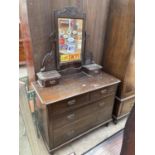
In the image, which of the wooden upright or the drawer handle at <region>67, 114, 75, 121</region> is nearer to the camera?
the drawer handle at <region>67, 114, 75, 121</region>

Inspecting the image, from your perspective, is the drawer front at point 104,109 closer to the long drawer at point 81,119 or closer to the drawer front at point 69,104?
the long drawer at point 81,119

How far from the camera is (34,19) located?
138 cm

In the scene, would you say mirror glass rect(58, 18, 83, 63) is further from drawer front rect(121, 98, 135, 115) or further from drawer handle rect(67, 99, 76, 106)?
drawer front rect(121, 98, 135, 115)

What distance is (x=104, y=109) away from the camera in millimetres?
1818

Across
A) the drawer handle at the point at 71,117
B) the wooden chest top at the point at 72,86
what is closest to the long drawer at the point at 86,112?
the drawer handle at the point at 71,117

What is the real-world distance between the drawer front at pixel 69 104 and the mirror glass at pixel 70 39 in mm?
500

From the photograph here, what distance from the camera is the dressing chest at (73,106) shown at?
135 cm

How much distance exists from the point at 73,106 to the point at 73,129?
33cm

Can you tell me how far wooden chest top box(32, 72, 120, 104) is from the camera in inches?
52.4

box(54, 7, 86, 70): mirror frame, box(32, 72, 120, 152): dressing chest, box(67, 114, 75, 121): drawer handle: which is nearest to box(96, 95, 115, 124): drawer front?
box(32, 72, 120, 152): dressing chest

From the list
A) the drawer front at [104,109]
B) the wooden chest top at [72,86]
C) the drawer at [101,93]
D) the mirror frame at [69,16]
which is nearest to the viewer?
the wooden chest top at [72,86]

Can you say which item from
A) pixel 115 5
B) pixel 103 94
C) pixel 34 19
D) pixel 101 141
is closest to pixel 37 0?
pixel 34 19

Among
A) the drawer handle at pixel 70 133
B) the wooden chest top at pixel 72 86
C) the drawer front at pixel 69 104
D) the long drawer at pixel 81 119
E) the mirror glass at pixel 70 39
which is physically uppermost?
the mirror glass at pixel 70 39
